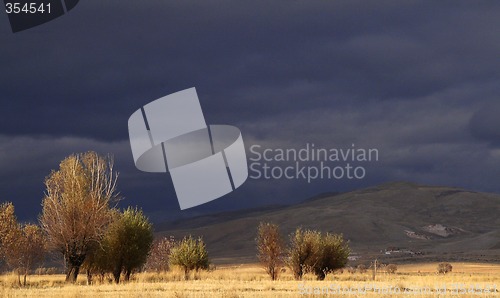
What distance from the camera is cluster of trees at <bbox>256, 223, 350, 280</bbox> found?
152 ft

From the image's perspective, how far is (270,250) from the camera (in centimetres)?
4691

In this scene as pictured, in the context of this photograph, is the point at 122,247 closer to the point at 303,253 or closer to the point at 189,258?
the point at 189,258

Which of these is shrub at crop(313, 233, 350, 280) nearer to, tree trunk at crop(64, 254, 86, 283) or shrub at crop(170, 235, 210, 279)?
shrub at crop(170, 235, 210, 279)

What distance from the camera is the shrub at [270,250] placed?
154 feet

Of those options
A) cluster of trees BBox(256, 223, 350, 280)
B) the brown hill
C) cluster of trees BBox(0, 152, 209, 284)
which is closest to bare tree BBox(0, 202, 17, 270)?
cluster of trees BBox(0, 152, 209, 284)

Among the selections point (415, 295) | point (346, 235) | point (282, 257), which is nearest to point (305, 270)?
point (282, 257)

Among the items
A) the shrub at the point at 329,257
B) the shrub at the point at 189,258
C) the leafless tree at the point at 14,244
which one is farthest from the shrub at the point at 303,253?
the leafless tree at the point at 14,244

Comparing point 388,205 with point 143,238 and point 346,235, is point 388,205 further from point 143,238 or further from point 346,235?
point 143,238

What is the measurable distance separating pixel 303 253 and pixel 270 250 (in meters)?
2.29

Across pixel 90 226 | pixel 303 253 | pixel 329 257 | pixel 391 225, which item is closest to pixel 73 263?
pixel 90 226

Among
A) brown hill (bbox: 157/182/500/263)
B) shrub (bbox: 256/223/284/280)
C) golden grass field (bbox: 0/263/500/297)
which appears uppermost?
brown hill (bbox: 157/182/500/263)

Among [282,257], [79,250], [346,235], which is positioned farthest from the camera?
[346,235]

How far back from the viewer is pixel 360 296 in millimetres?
24875

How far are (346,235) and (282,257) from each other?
352 ft
